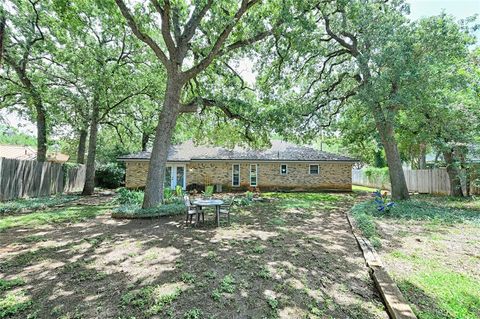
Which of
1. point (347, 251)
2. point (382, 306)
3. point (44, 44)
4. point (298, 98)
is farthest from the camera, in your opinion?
point (298, 98)

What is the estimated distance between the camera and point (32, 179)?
13.6 m

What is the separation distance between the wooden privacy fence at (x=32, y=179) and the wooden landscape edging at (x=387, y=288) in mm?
14335

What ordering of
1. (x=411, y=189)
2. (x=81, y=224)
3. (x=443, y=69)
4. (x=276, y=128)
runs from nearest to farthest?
(x=81, y=224), (x=443, y=69), (x=276, y=128), (x=411, y=189)

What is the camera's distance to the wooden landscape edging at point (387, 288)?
3.20 metres

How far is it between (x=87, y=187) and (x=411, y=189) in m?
23.9

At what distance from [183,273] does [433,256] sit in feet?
17.0

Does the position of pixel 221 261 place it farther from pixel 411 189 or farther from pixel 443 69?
pixel 411 189

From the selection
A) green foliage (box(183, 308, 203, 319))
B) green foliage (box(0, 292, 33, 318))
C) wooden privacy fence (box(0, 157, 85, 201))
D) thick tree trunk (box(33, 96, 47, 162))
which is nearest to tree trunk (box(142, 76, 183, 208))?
green foliage (box(0, 292, 33, 318))

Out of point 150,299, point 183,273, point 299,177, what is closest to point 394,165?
point 299,177

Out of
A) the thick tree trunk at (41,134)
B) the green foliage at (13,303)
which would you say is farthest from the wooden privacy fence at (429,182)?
the thick tree trunk at (41,134)

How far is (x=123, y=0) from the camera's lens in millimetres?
8953

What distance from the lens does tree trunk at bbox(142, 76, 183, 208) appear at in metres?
9.73

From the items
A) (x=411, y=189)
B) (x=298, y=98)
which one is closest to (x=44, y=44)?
(x=298, y=98)

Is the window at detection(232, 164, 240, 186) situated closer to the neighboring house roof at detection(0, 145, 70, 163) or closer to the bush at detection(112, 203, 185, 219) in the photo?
the bush at detection(112, 203, 185, 219)
